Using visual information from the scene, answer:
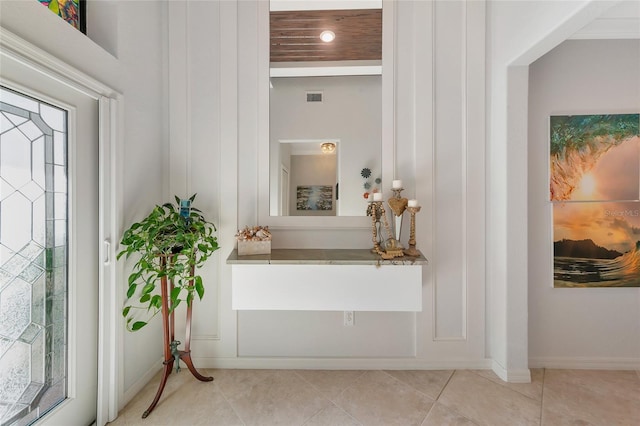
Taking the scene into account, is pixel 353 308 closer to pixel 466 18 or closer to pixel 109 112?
pixel 109 112

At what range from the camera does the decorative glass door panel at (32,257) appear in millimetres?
1101

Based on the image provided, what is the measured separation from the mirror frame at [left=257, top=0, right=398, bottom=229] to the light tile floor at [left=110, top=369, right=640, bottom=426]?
3.53 ft

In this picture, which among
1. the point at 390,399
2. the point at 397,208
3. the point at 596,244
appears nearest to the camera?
the point at 390,399

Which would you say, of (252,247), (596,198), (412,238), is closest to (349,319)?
(412,238)

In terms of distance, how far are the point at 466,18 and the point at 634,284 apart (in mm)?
2242

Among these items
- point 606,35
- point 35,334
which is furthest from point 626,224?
point 35,334

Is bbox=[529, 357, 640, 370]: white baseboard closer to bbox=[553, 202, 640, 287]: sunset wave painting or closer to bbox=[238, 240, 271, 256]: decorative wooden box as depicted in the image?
bbox=[553, 202, 640, 287]: sunset wave painting

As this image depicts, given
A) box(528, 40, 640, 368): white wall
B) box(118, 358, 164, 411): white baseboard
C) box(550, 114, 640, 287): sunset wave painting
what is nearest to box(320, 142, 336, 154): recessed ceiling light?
box(528, 40, 640, 368): white wall

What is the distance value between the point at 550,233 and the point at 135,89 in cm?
299

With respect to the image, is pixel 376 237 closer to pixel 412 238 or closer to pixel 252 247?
pixel 412 238

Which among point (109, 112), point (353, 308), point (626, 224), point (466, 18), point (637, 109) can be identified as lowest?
point (353, 308)

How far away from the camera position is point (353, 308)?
5.53ft

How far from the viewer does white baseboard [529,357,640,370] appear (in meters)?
1.93

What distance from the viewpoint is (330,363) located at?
197 centimetres
